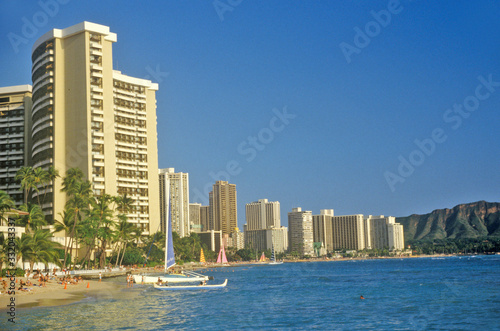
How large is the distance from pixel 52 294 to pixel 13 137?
4052 inches

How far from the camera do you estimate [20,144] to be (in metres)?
156

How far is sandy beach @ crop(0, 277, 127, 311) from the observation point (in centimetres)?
5486

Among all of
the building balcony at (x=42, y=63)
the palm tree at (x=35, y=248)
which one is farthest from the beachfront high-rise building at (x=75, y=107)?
the palm tree at (x=35, y=248)

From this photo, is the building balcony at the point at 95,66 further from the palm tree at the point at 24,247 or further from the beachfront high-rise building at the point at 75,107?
the palm tree at the point at 24,247

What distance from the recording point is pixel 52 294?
66312mm

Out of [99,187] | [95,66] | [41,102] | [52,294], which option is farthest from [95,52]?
[52,294]

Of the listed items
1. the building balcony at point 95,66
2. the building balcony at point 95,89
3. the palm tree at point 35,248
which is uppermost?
the building balcony at point 95,66

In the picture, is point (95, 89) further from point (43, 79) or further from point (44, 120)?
point (44, 120)

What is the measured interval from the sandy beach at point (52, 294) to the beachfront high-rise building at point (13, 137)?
81114mm

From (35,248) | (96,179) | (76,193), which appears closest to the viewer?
(35,248)

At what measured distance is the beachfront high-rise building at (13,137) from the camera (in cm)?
15338

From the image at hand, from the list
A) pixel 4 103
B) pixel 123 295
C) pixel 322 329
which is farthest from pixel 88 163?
pixel 322 329

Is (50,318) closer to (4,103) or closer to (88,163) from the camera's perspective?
(88,163)

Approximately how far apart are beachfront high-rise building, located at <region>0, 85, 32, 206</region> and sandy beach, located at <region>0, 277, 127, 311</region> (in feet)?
266
